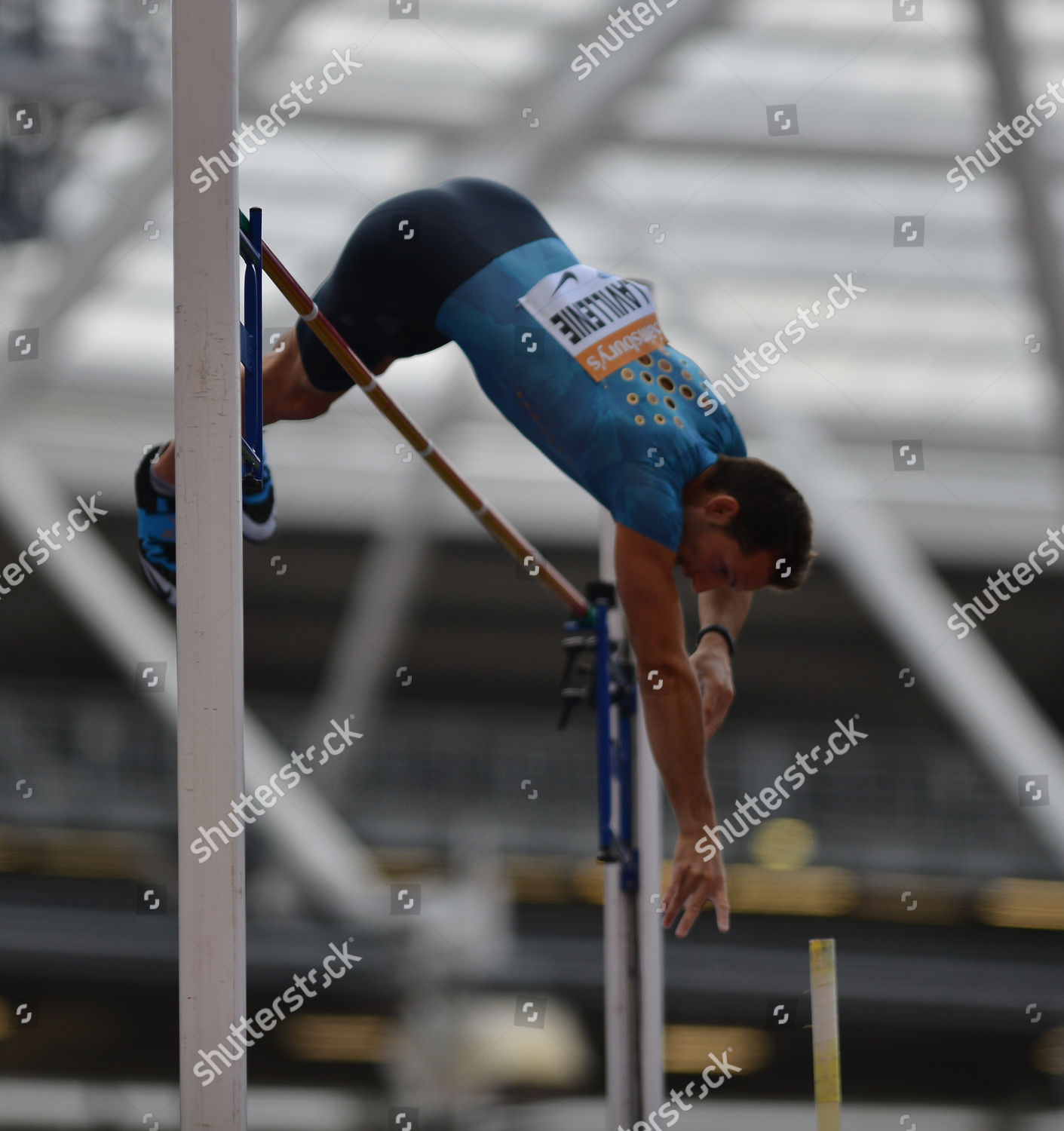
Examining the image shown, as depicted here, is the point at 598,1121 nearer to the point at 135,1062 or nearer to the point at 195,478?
the point at 135,1062

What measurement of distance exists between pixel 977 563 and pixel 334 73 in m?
10.3

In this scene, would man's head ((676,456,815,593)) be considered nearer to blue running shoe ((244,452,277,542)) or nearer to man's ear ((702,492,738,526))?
man's ear ((702,492,738,526))

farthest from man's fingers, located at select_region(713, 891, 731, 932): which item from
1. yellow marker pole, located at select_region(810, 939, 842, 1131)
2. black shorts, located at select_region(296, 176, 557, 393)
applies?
black shorts, located at select_region(296, 176, 557, 393)

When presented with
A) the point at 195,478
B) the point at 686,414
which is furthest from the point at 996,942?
the point at 195,478

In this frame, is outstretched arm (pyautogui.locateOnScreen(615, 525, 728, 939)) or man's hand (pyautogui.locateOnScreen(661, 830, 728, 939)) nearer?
man's hand (pyautogui.locateOnScreen(661, 830, 728, 939))

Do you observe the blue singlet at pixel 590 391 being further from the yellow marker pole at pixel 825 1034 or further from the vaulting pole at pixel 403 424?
the yellow marker pole at pixel 825 1034

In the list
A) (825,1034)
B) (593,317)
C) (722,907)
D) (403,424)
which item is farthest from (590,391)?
(825,1034)

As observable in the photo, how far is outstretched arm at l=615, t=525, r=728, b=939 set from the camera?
4508 millimetres

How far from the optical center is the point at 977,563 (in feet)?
65.9

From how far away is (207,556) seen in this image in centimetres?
372

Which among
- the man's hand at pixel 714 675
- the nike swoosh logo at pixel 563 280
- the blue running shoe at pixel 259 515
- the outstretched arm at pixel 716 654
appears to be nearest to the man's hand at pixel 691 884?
Answer: the outstretched arm at pixel 716 654

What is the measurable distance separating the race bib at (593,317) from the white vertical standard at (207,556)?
1.19 m

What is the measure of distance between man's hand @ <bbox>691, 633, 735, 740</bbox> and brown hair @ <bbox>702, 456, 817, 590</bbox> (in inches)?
27.2

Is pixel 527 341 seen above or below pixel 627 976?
above
